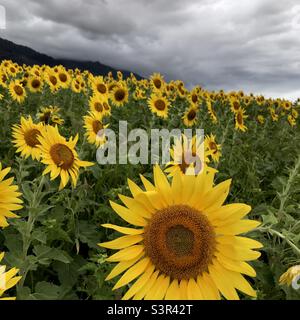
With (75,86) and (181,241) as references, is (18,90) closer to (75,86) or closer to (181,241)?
(75,86)

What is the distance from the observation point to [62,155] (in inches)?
167

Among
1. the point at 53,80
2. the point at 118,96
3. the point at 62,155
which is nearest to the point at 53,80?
the point at 53,80

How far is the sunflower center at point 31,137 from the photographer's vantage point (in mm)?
5117

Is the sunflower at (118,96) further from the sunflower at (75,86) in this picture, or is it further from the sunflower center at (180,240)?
the sunflower center at (180,240)

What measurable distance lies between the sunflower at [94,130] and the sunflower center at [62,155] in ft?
5.97

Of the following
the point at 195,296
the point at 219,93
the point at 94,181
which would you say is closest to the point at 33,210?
the point at 195,296

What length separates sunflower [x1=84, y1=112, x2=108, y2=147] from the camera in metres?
6.16

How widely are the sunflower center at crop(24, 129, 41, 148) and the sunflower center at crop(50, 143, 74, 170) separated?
3.06ft

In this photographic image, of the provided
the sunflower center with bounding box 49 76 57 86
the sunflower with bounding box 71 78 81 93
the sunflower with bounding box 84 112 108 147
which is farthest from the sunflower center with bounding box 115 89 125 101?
the sunflower with bounding box 84 112 108 147

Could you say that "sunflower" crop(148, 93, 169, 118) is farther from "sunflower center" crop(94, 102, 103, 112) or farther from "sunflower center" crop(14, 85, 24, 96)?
"sunflower center" crop(14, 85, 24, 96)

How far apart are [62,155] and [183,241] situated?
7.99 ft

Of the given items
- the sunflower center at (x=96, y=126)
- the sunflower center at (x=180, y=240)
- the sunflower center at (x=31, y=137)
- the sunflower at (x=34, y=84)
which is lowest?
the sunflower center at (x=180, y=240)

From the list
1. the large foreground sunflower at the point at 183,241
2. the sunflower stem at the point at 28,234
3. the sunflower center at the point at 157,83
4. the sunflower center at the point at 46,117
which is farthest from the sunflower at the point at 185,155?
the sunflower center at the point at 157,83

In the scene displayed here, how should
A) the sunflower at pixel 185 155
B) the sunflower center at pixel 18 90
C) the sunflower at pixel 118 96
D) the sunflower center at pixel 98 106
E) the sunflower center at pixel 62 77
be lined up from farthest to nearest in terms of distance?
1. the sunflower center at pixel 62 77
2. the sunflower at pixel 118 96
3. the sunflower center at pixel 18 90
4. the sunflower center at pixel 98 106
5. the sunflower at pixel 185 155
